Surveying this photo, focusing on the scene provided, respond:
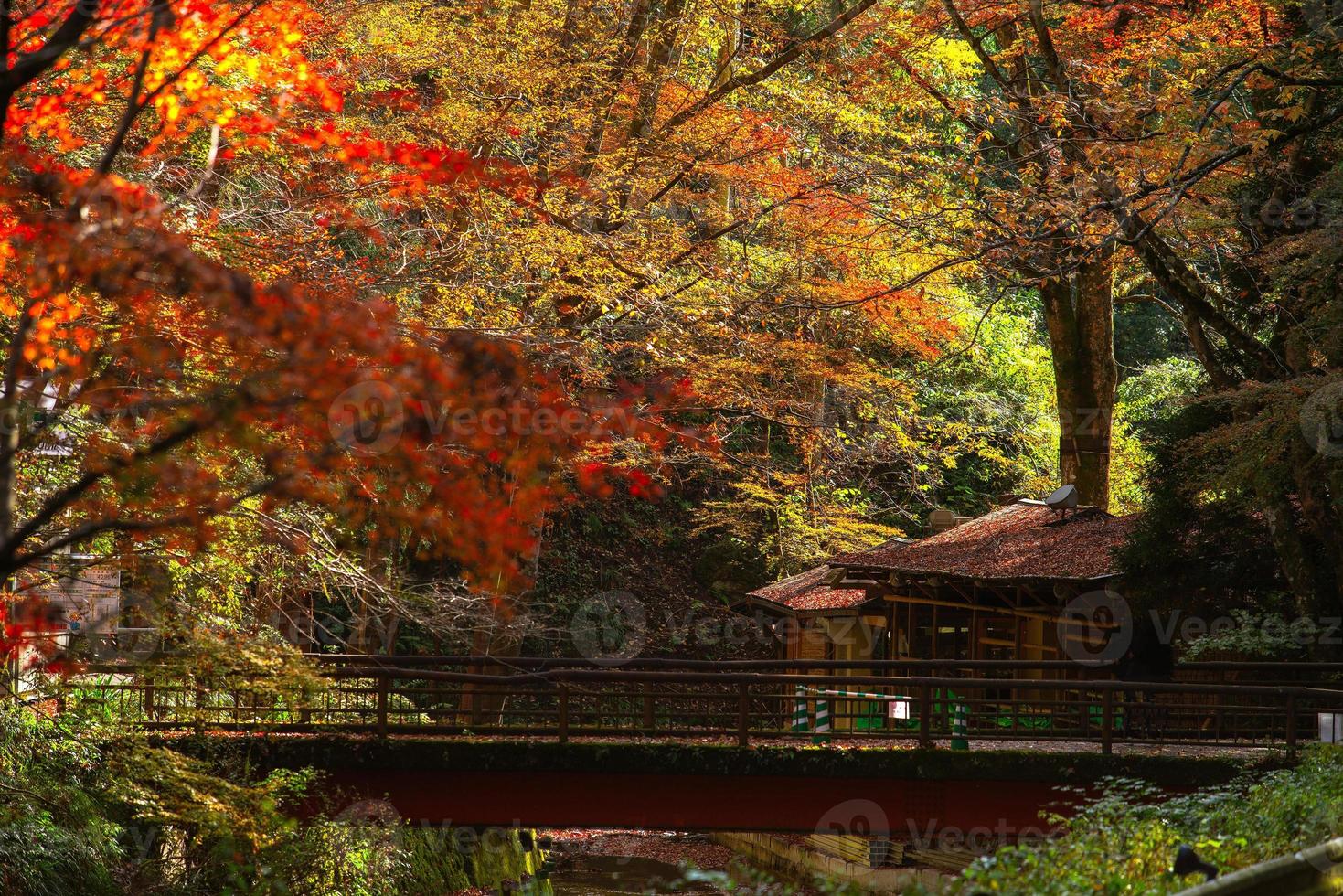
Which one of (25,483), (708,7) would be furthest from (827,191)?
(25,483)

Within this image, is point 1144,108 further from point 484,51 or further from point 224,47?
point 224,47

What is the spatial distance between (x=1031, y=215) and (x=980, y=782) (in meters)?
7.84

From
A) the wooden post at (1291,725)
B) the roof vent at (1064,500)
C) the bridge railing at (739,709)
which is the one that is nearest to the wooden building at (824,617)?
the roof vent at (1064,500)

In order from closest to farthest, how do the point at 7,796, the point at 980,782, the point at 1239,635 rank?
the point at 7,796 → the point at 980,782 → the point at 1239,635

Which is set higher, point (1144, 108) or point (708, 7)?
point (708, 7)

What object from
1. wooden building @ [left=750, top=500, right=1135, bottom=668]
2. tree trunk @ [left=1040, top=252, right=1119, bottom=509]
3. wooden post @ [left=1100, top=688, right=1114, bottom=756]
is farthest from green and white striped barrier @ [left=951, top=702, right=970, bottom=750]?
tree trunk @ [left=1040, top=252, right=1119, bottom=509]

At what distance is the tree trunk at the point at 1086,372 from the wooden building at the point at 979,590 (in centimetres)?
116

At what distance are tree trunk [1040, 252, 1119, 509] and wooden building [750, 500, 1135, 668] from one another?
116cm

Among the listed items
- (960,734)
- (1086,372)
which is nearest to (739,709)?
(960,734)

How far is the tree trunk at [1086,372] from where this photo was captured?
21781mm

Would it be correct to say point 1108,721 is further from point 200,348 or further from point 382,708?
point 200,348

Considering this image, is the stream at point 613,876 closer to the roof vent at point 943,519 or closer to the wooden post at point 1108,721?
the roof vent at point 943,519

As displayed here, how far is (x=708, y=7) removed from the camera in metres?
19.4

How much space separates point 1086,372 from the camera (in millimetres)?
21906
